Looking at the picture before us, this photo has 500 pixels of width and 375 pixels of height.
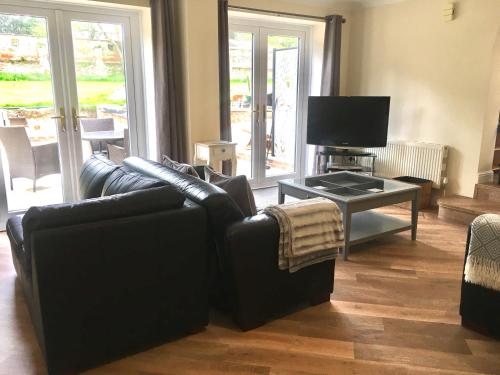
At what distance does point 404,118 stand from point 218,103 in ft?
7.91

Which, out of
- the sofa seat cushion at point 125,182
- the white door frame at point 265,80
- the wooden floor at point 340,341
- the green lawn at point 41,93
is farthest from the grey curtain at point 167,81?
the wooden floor at point 340,341

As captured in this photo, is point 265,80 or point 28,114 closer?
point 28,114

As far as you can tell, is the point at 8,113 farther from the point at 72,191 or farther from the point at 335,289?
the point at 335,289

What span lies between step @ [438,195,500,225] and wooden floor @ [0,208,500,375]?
1.41 metres

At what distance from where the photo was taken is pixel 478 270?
7.47 feet

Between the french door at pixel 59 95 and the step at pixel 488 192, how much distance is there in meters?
3.84

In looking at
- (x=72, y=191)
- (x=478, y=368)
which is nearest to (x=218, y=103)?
(x=72, y=191)

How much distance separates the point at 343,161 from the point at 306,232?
3366 mm

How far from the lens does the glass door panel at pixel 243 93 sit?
17.0ft

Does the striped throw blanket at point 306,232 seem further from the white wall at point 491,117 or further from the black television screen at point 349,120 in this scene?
the white wall at point 491,117

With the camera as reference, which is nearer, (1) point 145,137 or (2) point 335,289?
(2) point 335,289

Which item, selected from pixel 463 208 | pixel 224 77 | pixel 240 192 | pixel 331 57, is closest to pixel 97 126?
pixel 224 77

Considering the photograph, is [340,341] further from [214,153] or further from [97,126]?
[97,126]

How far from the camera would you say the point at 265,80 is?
5453 millimetres
